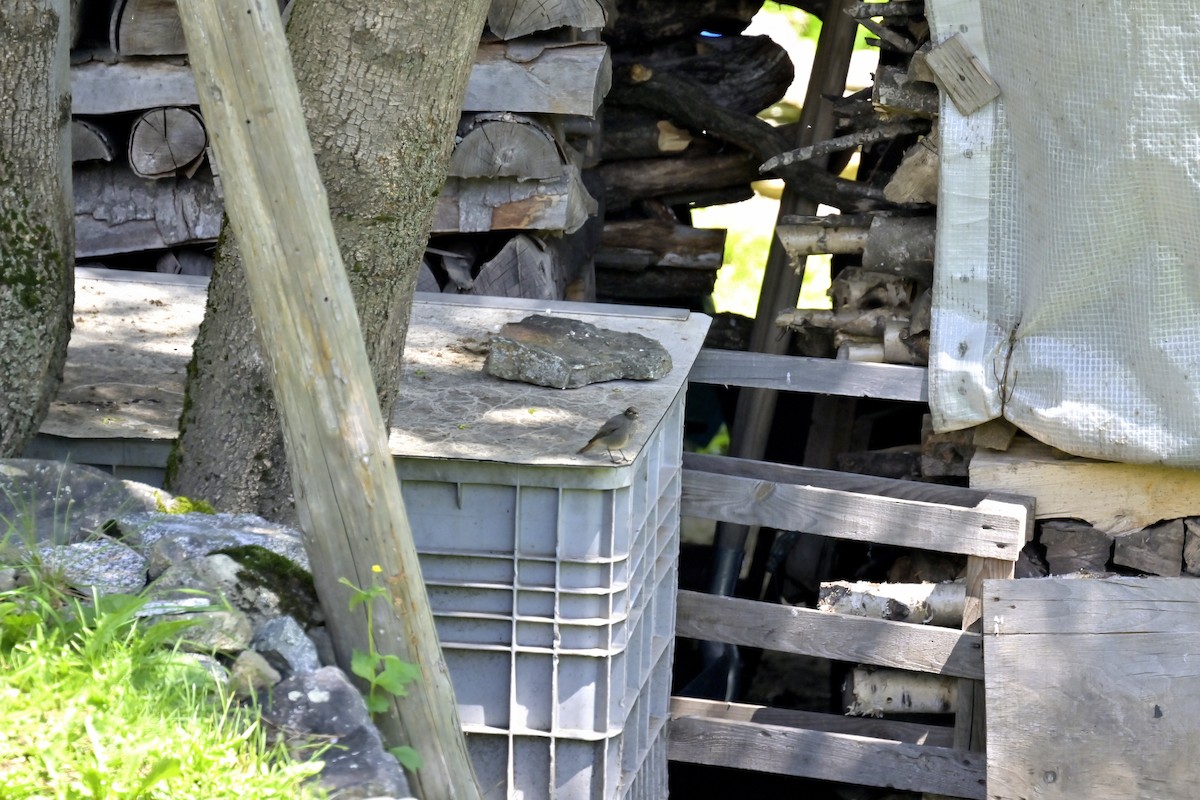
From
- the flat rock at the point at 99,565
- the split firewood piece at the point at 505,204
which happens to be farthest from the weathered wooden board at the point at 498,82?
the flat rock at the point at 99,565

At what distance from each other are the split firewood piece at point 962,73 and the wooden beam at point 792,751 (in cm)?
214

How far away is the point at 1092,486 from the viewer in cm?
433

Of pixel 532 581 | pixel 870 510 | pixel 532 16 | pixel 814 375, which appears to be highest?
pixel 532 16

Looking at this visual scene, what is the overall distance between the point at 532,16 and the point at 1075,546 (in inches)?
107

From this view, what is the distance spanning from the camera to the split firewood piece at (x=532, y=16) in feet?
15.9

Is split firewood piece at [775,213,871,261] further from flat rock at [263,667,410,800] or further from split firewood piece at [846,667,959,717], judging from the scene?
flat rock at [263,667,410,800]

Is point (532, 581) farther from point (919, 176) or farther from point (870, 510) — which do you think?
point (919, 176)

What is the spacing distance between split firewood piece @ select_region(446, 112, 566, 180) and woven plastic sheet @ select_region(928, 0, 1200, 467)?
1495 millimetres

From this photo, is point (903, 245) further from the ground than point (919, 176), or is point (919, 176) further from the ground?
point (919, 176)

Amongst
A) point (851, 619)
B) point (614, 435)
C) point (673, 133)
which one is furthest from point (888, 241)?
point (673, 133)

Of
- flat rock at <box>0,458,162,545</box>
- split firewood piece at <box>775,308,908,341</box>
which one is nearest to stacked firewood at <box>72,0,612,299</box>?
split firewood piece at <box>775,308,908,341</box>

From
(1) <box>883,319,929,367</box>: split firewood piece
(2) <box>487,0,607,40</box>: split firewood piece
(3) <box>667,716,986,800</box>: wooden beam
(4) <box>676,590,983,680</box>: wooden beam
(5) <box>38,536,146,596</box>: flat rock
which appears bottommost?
(3) <box>667,716,986,800</box>: wooden beam

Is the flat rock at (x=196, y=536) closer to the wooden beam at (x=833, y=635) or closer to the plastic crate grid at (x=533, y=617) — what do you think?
the plastic crate grid at (x=533, y=617)

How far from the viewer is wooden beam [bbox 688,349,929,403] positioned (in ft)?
14.7
